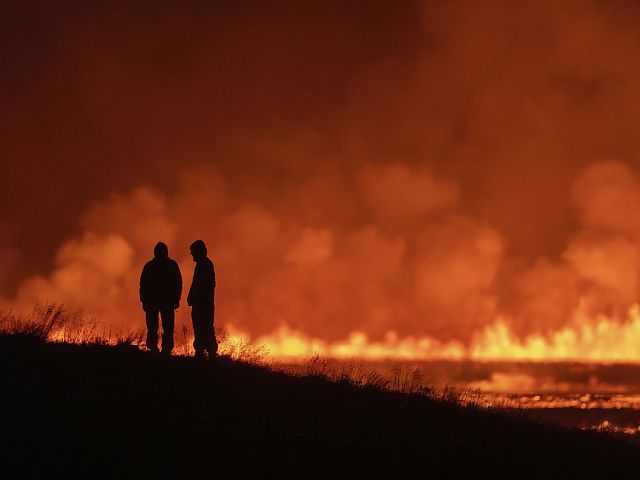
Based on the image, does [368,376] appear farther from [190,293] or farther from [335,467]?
[335,467]

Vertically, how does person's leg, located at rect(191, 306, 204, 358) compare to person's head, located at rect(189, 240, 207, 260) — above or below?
below

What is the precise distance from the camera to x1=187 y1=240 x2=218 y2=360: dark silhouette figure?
21359 millimetres

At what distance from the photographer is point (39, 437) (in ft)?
45.8

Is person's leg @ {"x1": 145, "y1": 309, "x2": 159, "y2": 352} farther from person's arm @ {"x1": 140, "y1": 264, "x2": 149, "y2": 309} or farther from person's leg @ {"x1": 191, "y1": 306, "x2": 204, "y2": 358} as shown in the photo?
person's leg @ {"x1": 191, "y1": 306, "x2": 204, "y2": 358}

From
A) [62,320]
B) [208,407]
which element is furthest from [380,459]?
[62,320]

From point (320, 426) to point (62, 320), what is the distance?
8994 mm

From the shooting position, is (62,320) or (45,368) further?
(62,320)

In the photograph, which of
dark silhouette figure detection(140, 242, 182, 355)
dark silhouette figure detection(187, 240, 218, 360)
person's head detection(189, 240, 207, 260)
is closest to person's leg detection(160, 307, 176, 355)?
dark silhouette figure detection(140, 242, 182, 355)

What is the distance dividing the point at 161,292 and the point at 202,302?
110 cm

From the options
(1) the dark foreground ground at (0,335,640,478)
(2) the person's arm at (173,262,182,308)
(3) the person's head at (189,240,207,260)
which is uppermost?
(3) the person's head at (189,240,207,260)

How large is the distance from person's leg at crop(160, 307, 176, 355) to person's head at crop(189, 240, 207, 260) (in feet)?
4.75

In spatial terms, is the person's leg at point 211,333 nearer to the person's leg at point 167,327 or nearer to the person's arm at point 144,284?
the person's leg at point 167,327

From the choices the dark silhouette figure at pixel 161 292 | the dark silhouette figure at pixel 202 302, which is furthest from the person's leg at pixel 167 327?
the dark silhouette figure at pixel 202 302

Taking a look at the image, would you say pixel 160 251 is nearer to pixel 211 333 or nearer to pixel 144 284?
pixel 144 284
